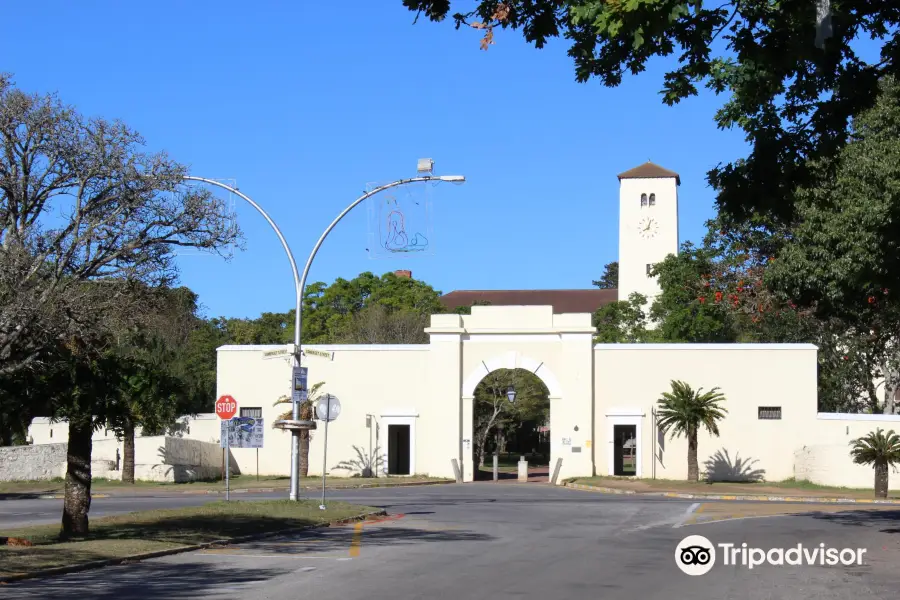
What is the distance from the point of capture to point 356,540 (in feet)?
61.8

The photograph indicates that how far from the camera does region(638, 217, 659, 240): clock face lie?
8075cm

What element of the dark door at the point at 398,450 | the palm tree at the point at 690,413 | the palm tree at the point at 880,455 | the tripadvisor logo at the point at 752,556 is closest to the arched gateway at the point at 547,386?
the dark door at the point at 398,450

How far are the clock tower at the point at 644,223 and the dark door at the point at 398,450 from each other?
119ft

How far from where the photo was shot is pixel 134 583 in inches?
517

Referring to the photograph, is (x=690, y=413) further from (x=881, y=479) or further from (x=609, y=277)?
(x=609, y=277)

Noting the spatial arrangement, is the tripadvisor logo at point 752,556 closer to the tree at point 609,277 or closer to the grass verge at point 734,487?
the grass verge at point 734,487

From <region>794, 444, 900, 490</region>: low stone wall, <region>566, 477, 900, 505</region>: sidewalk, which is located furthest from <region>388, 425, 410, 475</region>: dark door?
<region>794, 444, 900, 490</region>: low stone wall

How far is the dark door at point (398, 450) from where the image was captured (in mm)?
45844

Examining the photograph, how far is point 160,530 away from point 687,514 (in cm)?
1220

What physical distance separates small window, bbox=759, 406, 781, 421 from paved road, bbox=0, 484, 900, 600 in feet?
54.3

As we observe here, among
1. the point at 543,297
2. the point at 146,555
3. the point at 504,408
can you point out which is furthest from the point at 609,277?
the point at 146,555

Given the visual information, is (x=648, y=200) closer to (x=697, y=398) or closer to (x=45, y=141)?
(x=697, y=398)

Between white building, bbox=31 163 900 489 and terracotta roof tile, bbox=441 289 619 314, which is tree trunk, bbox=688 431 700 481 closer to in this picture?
white building, bbox=31 163 900 489

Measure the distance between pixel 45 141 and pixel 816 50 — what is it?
38.0 ft
